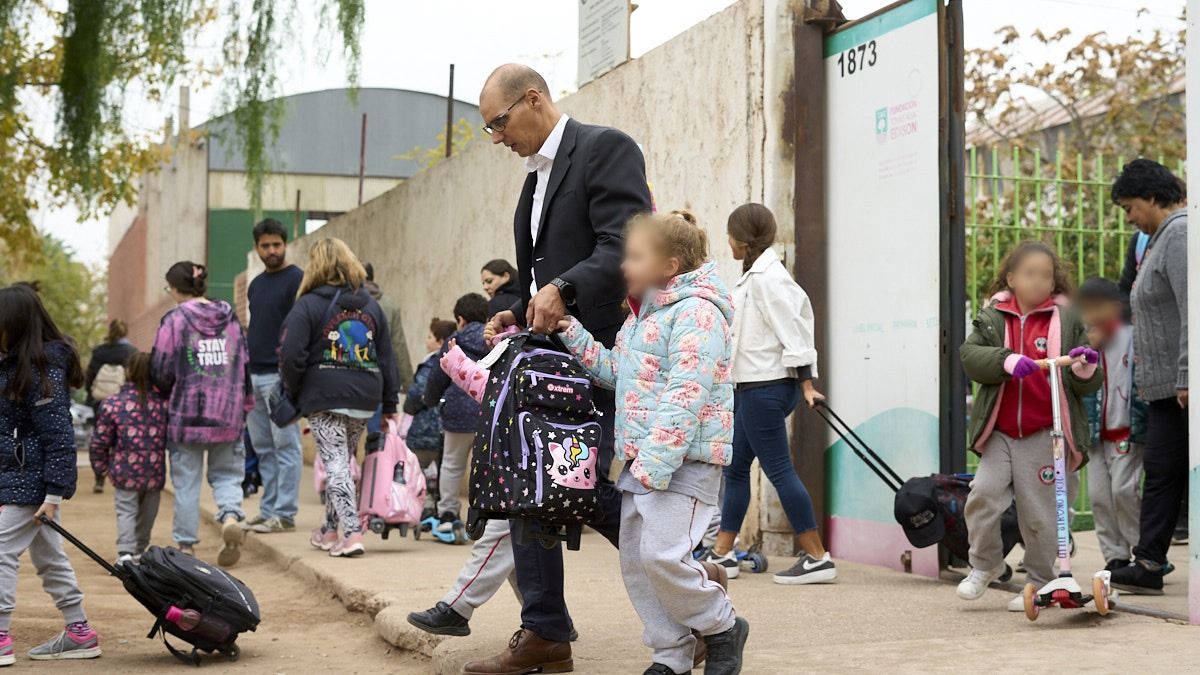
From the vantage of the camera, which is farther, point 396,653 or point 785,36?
point 785,36

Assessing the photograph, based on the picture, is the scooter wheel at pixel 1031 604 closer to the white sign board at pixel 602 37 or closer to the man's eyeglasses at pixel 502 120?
the man's eyeglasses at pixel 502 120

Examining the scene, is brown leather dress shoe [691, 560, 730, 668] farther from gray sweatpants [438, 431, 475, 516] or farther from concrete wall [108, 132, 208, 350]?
concrete wall [108, 132, 208, 350]

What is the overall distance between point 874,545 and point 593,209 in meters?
3.47

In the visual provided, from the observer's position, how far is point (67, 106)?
1041 centimetres

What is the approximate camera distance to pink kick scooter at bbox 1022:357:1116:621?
5160 mm

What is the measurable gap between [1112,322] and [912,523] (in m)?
1.20

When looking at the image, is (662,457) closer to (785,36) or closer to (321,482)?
(785,36)

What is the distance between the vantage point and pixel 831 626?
538 cm

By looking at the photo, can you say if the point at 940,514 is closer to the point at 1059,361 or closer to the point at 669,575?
the point at 1059,361

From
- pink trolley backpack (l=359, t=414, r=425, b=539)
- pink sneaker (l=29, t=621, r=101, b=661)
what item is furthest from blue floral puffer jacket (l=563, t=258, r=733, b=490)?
pink trolley backpack (l=359, t=414, r=425, b=539)

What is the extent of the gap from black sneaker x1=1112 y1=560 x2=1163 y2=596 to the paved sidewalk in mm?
544

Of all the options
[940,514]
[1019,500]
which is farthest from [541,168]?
[940,514]

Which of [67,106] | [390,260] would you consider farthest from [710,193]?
[390,260]

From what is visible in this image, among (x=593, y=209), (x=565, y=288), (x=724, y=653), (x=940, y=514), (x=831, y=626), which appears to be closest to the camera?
(x=724, y=653)
